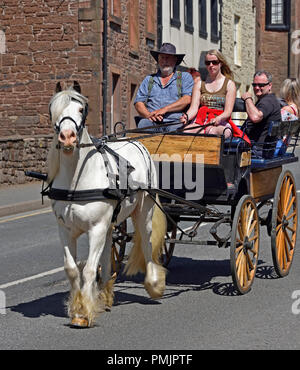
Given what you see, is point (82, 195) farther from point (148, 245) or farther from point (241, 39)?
point (241, 39)

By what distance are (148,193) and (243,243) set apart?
45.4 inches

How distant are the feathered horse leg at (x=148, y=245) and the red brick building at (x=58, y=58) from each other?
1877 cm

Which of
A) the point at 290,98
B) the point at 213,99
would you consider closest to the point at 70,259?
the point at 213,99

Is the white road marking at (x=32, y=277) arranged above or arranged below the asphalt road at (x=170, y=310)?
below

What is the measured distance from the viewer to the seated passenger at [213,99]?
10.1 meters

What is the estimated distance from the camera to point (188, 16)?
37.6m

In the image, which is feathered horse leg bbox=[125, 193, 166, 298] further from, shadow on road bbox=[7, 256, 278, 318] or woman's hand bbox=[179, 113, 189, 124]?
woman's hand bbox=[179, 113, 189, 124]

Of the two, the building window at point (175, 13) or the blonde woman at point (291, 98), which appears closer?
the blonde woman at point (291, 98)

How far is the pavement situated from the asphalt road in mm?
6441

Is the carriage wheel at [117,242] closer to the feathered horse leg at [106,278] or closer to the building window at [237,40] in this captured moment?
the feathered horse leg at [106,278]

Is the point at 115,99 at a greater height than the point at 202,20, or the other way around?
the point at 202,20

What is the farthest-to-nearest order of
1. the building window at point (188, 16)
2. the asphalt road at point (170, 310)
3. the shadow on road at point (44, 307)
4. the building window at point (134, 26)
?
1. the building window at point (188, 16)
2. the building window at point (134, 26)
3. the shadow on road at point (44, 307)
4. the asphalt road at point (170, 310)

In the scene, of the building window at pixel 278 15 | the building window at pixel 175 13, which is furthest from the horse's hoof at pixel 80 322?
the building window at pixel 278 15

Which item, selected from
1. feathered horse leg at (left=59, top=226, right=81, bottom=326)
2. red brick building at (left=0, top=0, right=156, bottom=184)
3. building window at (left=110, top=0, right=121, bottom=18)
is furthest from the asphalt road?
building window at (left=110, top=0, right=121, bottom=18)
